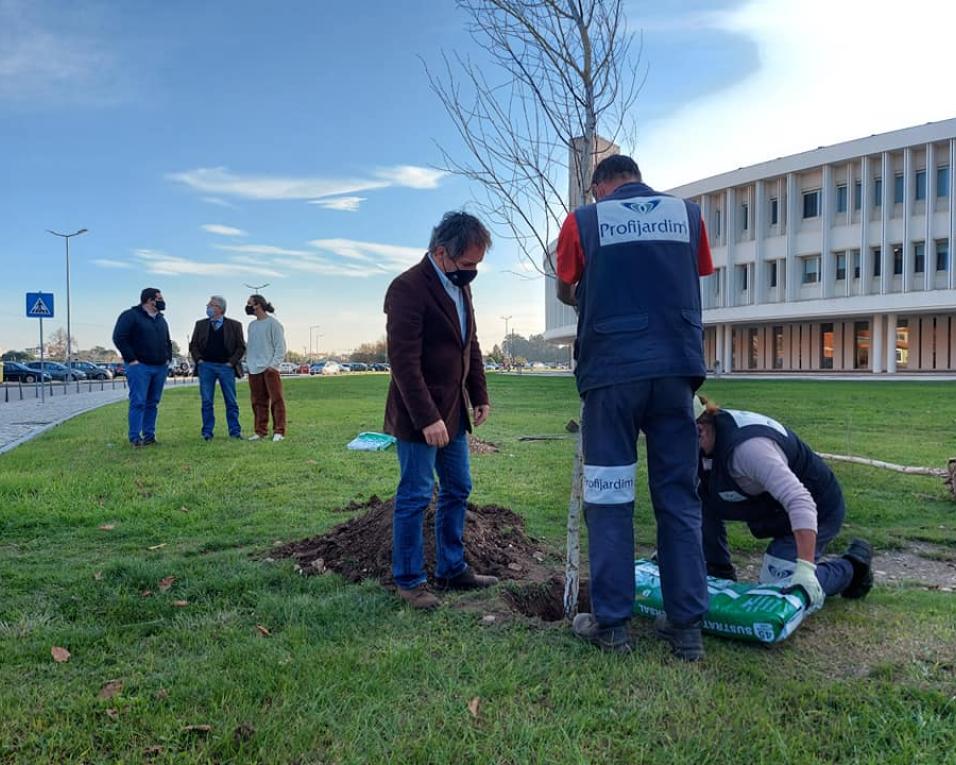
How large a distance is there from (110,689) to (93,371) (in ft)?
207

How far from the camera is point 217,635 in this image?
3096mm

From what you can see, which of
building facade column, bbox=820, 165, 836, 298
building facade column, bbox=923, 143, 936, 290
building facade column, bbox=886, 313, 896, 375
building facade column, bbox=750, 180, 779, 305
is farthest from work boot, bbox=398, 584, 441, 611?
building facade column, bbox=750, 180, 779, 305


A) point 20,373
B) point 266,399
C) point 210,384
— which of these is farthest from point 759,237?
point 20,373

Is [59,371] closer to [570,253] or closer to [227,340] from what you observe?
[227,340]

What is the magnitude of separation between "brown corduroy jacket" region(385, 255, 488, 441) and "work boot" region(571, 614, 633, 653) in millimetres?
1157

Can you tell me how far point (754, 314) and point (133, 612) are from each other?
155 feet

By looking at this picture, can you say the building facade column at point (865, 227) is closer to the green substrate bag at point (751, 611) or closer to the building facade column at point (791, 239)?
the building facade column at point (791, 239)

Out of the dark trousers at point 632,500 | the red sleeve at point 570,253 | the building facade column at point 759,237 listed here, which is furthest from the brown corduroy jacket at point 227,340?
the building facade column at point 759,237

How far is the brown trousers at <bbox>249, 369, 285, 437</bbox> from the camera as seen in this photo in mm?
9547

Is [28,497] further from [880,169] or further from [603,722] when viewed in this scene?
[880,169]

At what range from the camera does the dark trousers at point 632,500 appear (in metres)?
2.85

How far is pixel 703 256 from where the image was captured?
3.02 meters

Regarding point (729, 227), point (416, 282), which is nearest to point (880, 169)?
point (729, 227)

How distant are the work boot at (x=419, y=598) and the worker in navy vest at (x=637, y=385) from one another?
0.87m
